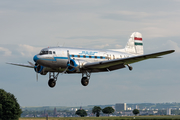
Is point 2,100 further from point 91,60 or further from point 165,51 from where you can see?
point 165,51

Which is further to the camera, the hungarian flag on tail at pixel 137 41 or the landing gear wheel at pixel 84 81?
the hungarian flag on tail at pixel 137 41

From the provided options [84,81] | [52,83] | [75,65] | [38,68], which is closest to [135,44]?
[84,81]

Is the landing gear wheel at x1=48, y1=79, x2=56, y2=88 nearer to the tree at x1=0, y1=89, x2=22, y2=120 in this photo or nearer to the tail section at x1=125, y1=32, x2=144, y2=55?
the tail section at x1=125, y1=32, x2=144, y2=55

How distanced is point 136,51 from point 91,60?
14.5 meters

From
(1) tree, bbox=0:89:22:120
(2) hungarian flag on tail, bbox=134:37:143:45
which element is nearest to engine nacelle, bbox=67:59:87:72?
(2) hungarian flag on tail, bbox=134:37:143:45

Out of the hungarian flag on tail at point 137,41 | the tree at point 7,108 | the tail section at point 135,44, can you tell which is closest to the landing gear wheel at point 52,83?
the tail section at point 135,44

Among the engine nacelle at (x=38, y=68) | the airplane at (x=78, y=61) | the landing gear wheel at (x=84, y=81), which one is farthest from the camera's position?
the engine nacelle at (x=38, y=68)

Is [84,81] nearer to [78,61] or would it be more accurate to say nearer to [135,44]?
[78,61]

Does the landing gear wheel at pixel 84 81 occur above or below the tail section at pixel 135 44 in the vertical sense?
below

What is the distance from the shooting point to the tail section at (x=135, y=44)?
187 feet

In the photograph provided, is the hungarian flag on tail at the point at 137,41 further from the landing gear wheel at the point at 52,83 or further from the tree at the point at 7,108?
the tree at the point at 7,108

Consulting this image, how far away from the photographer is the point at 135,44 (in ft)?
190

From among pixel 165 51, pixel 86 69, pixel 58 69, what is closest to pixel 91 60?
pixel 86 69

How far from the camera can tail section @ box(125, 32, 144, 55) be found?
57013mm
